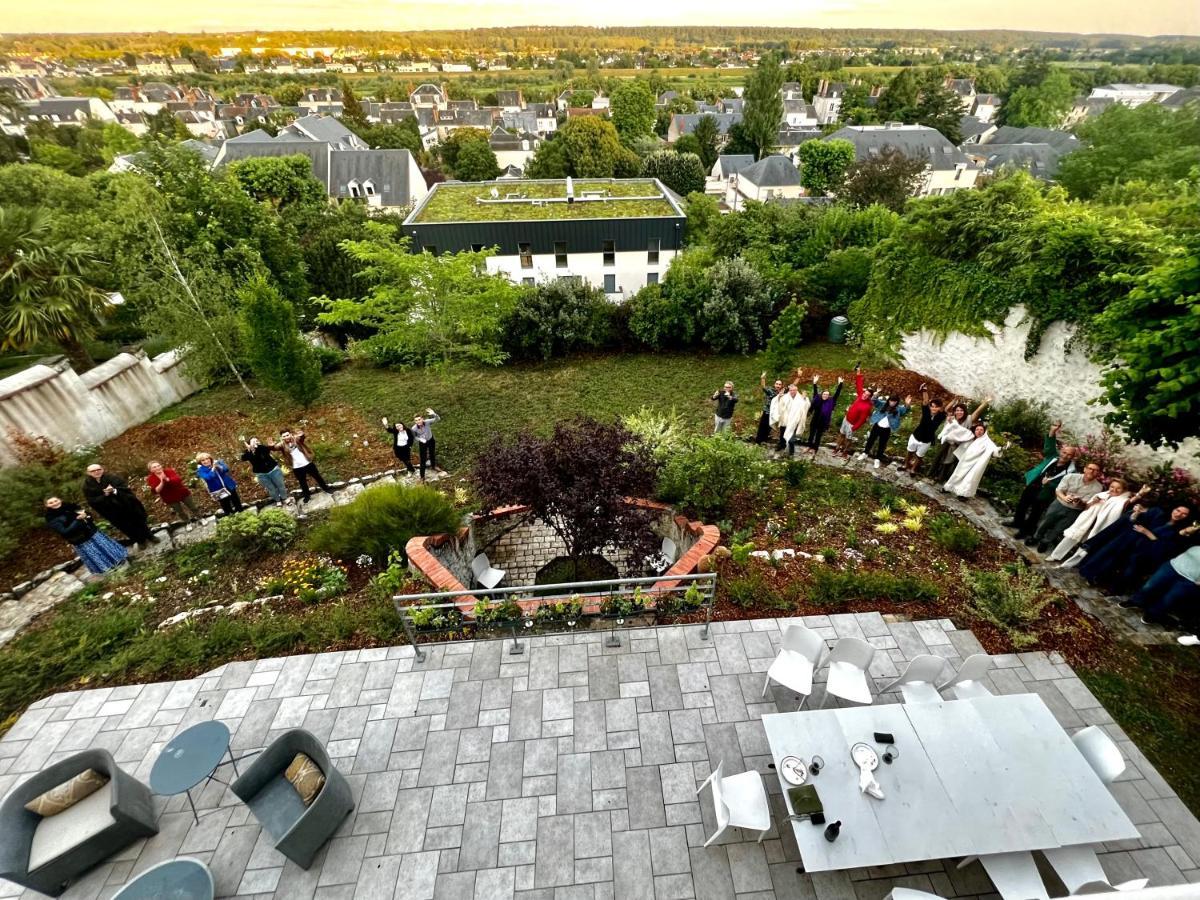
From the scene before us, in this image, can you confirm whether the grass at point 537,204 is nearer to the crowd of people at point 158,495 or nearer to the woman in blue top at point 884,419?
the crowd of people at point 158,495

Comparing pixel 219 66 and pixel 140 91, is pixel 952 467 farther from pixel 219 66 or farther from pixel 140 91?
pixel 219 66

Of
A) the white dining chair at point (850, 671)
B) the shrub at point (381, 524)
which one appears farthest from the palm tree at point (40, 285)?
the white dining chair at point (850, 671)

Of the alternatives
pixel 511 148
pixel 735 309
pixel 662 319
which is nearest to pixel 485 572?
pixel 662 319

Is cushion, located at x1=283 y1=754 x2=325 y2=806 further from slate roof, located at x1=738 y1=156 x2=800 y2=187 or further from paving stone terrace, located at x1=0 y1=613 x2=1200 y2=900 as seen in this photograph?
slate roof, located at x1=738 y1=156 x2=800 y2=187

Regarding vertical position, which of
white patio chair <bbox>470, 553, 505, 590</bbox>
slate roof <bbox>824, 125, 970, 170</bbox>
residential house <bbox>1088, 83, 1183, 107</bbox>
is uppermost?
white patio chair <bbox>470, 553, 505, 590</bbox>

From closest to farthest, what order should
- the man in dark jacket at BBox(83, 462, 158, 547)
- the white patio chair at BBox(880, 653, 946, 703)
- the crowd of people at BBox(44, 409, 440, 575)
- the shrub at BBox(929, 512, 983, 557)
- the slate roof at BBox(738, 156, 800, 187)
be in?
the white patio chair at BBox(880, 653, 946, 703) < the shrub at BBox(929, 512, 983, 557) < the crowd of people at BBox(44, 409, 440, 575) < the man in dark jacket at BBox(83, 462, 158, 547) < the slate roof at BBox(738, 156, 800, 187)

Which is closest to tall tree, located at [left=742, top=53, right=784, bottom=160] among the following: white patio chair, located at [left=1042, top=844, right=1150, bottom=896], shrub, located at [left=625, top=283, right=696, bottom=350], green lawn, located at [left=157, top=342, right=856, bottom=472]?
shrub, located at [left=625, top=283, right=696, bottom=350]
